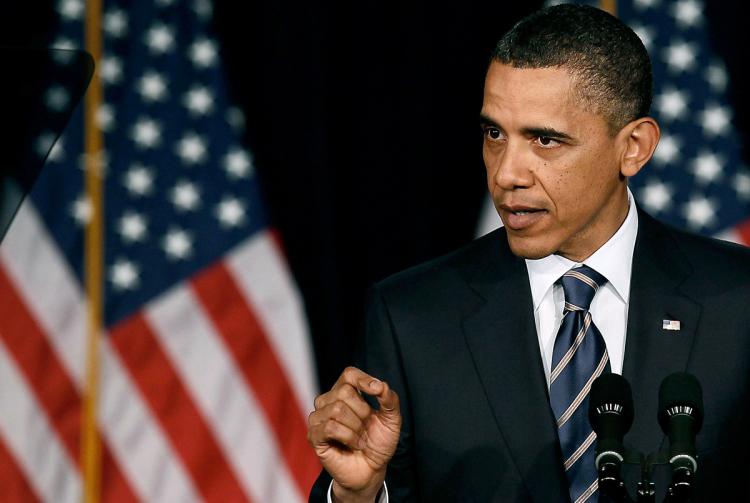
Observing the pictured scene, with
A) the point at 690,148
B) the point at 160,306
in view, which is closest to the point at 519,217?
the point at 690,148

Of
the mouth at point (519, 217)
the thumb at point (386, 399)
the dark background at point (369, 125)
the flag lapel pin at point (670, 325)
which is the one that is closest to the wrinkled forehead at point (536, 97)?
the mouth at point (519, 217)

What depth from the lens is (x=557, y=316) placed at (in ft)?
6.63

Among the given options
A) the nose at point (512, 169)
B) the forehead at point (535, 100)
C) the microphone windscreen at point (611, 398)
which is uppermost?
the forehead at point (535, 100)

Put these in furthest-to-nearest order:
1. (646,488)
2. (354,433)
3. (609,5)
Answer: (609,5), (354,433), (646,488)

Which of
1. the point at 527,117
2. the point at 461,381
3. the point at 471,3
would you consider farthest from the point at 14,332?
the point at 527,117

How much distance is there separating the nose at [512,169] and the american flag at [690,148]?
1.59m

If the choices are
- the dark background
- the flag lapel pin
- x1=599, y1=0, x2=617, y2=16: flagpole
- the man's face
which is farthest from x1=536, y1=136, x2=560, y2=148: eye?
x1=599, y1=0, x2=617, y2=16: flagpole

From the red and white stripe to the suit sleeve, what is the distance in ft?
4.73

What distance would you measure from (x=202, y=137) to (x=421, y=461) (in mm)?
1833

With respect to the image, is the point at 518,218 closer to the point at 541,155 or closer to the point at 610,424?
the point at 541,155

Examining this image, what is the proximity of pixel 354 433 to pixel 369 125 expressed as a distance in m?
1.93

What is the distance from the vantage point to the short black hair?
1.90 meters

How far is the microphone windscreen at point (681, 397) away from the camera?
1394 mm

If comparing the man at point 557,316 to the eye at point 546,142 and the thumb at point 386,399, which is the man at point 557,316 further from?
the thumb at point 386,399
